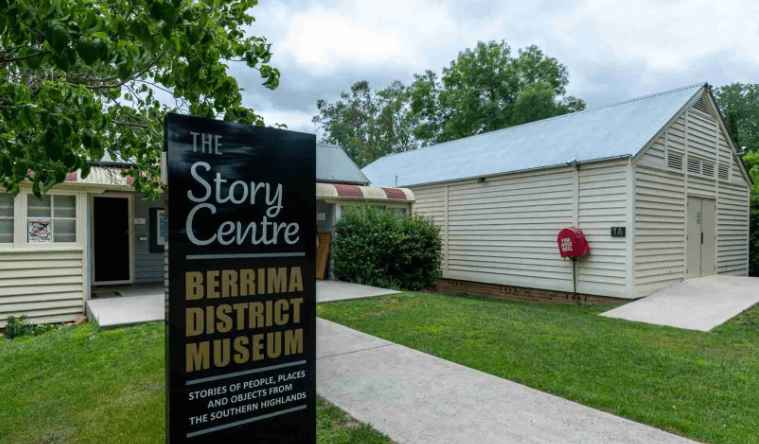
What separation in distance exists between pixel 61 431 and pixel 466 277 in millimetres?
10473

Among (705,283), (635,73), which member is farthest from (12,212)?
(635,73)

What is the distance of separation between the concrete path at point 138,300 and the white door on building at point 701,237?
295 inches

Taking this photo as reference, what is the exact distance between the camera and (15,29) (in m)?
1.86

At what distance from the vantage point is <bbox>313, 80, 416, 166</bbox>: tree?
125ft

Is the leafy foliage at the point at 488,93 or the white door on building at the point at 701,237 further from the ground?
the leafy foliage at the point at 488,93

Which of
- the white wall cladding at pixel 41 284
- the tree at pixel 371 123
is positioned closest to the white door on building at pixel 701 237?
the white wall cladding at pixel 41 284

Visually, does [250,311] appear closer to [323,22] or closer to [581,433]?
[581,433]

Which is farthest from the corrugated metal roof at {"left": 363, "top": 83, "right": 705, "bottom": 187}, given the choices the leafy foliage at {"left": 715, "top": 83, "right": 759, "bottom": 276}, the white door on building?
the leafy foliage at {"left": 715, "top": 83, "right": 759, "bottom": 276}

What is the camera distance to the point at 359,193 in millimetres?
11195

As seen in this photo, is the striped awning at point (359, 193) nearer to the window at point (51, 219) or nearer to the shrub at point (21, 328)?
the window at point (51, 219)

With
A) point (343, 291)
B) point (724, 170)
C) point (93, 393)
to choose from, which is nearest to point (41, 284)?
point (93, 393)

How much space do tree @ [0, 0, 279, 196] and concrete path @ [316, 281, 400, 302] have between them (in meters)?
4.69

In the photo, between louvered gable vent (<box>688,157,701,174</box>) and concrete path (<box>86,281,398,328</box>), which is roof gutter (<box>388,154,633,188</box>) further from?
concrete path (<box>86,281,398,328</box>)

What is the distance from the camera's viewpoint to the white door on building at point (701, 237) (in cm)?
1059
